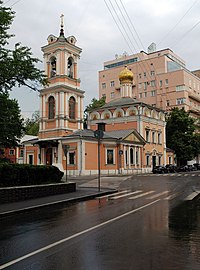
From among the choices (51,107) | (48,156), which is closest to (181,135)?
(51,107)

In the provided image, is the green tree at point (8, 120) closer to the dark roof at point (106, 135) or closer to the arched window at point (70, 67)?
the dark roof at point (106, 135)

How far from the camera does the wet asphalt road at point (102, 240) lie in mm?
5430

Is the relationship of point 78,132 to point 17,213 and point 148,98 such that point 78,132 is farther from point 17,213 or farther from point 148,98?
point 148,98

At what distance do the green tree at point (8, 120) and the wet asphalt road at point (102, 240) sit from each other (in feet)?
20.4

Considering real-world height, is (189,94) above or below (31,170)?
above

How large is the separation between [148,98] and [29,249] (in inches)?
3347

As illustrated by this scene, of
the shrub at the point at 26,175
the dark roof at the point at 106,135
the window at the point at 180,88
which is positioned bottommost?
the shrub at the point at 26,175

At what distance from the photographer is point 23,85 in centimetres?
1694

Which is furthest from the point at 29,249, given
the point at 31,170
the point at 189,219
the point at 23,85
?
the point at 23,85

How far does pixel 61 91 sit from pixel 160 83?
151 ft

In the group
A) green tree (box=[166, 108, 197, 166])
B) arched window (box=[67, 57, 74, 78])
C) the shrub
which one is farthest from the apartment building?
the shrub

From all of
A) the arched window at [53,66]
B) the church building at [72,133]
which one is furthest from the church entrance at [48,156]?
the arched window at [53,66]

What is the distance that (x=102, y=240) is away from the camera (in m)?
7.01

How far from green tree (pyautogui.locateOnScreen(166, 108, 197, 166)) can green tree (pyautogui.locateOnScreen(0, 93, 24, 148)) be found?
51527mm
